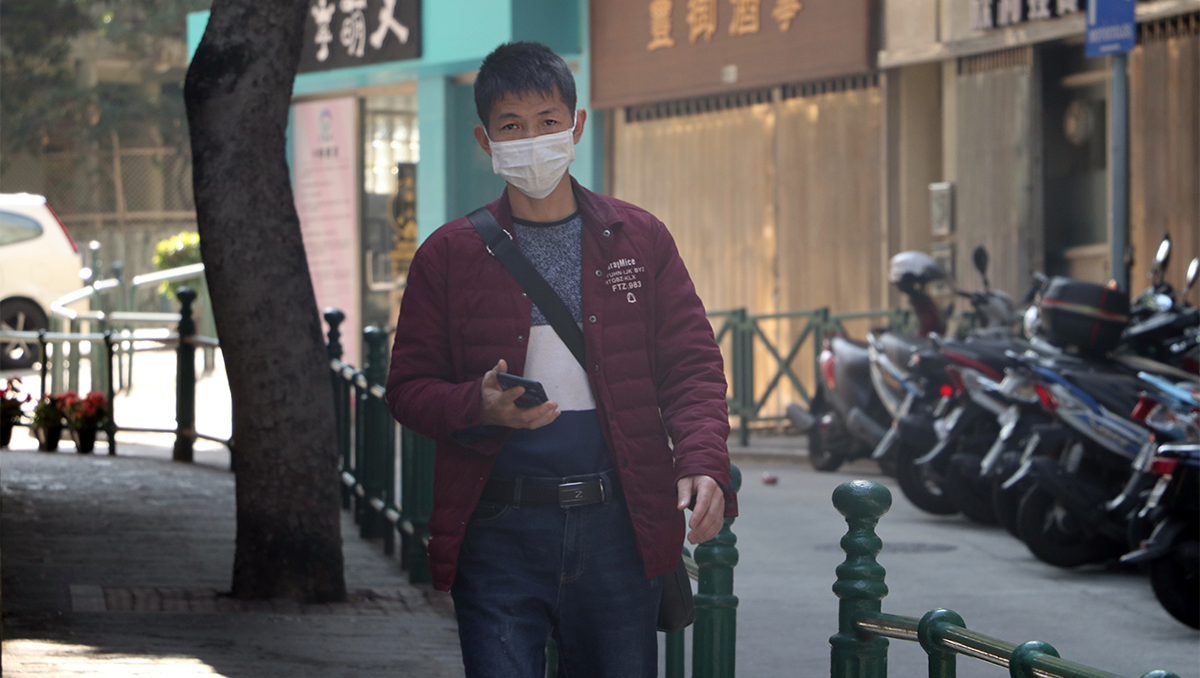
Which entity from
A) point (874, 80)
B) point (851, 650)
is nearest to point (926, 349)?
point (874, 80)

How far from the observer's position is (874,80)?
15977mm

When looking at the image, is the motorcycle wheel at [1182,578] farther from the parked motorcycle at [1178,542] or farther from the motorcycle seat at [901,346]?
the motorcycle seat at [901,346]

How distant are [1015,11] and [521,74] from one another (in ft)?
38.5

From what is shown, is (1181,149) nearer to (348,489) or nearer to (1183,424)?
(1183,424)

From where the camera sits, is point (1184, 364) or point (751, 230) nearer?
point (1184, 364)

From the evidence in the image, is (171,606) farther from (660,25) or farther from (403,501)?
(660,25)

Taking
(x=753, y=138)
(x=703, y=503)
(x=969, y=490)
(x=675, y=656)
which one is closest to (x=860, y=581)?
(x=703, y=503)

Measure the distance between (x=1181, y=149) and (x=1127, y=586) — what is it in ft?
19.8

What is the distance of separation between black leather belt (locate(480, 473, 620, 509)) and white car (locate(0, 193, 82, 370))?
65.4 feet

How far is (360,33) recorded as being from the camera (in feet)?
68.3

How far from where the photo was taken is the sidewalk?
5727 millimetres

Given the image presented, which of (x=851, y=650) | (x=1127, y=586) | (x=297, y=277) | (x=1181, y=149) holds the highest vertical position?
(x=1181, y=149)

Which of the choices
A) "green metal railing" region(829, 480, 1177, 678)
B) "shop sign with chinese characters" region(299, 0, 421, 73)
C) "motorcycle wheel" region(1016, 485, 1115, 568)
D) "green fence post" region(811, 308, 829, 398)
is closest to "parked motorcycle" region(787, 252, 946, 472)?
"green fence post" region(811, 308, 829, 398)

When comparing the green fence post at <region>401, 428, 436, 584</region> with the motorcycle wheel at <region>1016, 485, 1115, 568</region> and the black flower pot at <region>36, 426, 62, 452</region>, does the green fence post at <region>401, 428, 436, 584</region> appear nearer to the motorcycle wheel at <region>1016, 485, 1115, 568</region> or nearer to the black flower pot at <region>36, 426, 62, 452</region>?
the motorcycle wheel at <region>1016, 485, 1115, 568</region>
